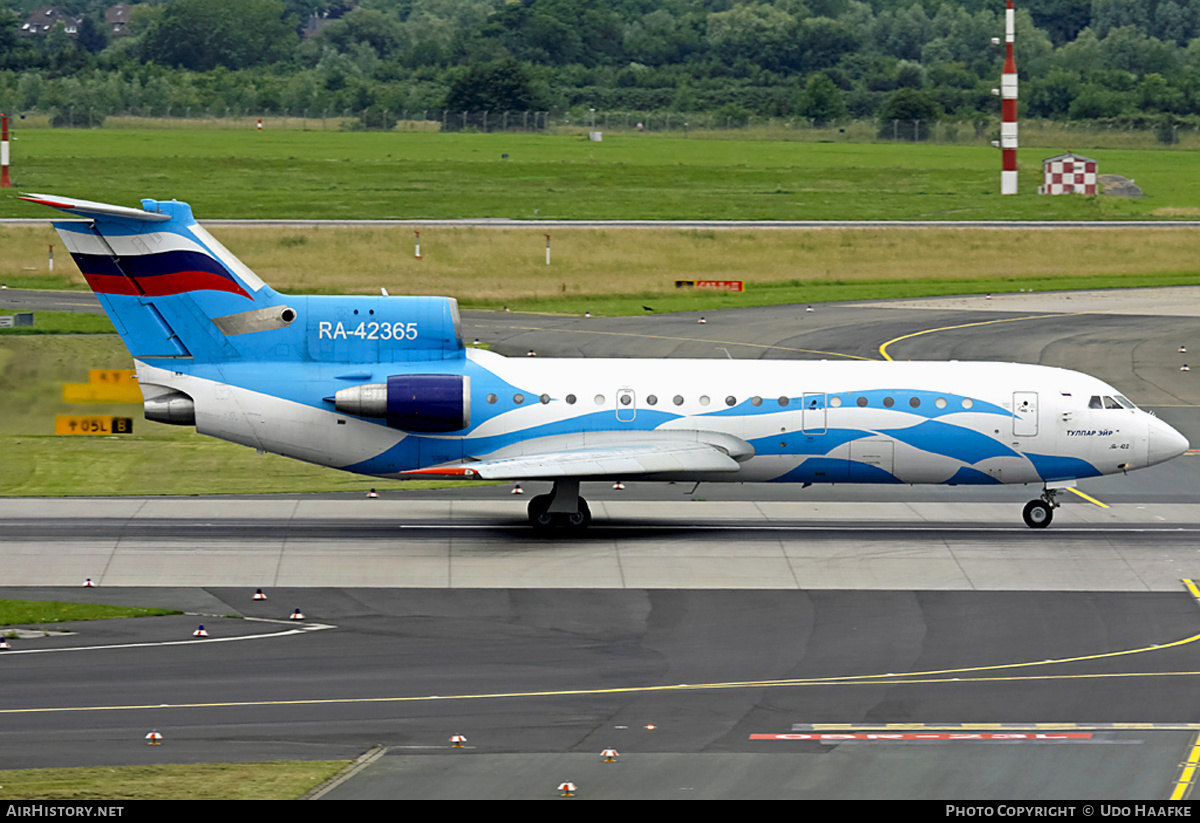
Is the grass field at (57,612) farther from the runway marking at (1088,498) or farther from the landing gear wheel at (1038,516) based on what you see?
the runway marking at (1088,498)

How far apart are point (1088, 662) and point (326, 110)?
5805 inches

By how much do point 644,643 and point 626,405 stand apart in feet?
30.1

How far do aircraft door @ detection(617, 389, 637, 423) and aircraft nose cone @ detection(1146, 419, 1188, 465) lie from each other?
39.6ft

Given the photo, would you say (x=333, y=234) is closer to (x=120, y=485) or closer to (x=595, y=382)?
(x=120, y=485)

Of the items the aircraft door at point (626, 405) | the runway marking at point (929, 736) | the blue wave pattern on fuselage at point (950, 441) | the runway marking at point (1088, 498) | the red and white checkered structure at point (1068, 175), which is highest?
the red and white checkered structure at point (1068, 175)

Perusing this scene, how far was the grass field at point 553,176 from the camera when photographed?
100500 millimetres

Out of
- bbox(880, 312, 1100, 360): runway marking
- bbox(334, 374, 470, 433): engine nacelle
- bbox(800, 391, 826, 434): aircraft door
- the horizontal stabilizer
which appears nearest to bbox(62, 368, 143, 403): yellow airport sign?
the horizontal stabilizer

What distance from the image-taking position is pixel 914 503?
3947cm

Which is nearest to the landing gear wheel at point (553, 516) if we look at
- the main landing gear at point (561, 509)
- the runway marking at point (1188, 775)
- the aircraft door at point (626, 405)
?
the main landing gear at point (561, 509)

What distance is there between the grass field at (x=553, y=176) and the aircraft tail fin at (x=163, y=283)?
60.1 meters

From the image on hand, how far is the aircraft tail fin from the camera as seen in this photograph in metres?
33.7

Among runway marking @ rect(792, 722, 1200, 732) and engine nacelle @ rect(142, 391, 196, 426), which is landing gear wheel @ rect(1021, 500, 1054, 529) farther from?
engine nacelle @ rect(142, 391, 196, 426)

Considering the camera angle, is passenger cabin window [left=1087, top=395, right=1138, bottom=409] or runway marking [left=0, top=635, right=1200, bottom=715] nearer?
runway marking [left=0, top=635, right=1200, bottom=715]

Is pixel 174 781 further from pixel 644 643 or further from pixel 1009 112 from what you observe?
pixel 1009 112
